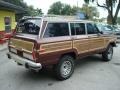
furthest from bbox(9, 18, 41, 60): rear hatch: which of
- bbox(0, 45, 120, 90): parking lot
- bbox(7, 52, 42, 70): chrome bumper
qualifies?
bbox(0, 45, 120, 90): parking lot

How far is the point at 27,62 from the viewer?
18.2 feet

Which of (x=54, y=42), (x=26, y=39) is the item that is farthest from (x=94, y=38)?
(x=26, y=39)

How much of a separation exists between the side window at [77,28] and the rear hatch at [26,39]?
4.49 feet

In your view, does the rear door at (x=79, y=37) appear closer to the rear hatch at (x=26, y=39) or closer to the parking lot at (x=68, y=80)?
the parking lot at (x=68, y=80)

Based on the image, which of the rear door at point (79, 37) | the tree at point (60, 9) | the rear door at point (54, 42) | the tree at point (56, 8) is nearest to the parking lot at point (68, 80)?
the rear door at point (54, 42)

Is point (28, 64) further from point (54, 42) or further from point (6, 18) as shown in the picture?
point (6, 18)

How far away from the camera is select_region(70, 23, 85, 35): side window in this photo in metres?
6.57

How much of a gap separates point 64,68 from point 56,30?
1.35 metres

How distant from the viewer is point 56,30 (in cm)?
600

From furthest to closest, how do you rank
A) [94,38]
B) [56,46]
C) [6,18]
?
[6,18], [94,38], [56,46]

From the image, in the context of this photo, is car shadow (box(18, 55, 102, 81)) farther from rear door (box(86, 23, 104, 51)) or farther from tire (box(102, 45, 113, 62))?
rear door (box(86, 23, 104, 51))

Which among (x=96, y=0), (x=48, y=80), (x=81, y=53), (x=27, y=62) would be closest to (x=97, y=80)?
(x=81, y=53)

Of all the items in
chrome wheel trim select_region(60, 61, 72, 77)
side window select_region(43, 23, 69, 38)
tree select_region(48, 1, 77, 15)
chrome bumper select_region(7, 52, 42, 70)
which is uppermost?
tree select_region(48, 1, 77, 15)

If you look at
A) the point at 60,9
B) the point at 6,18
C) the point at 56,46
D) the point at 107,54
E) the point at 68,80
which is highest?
the point at 60,9
